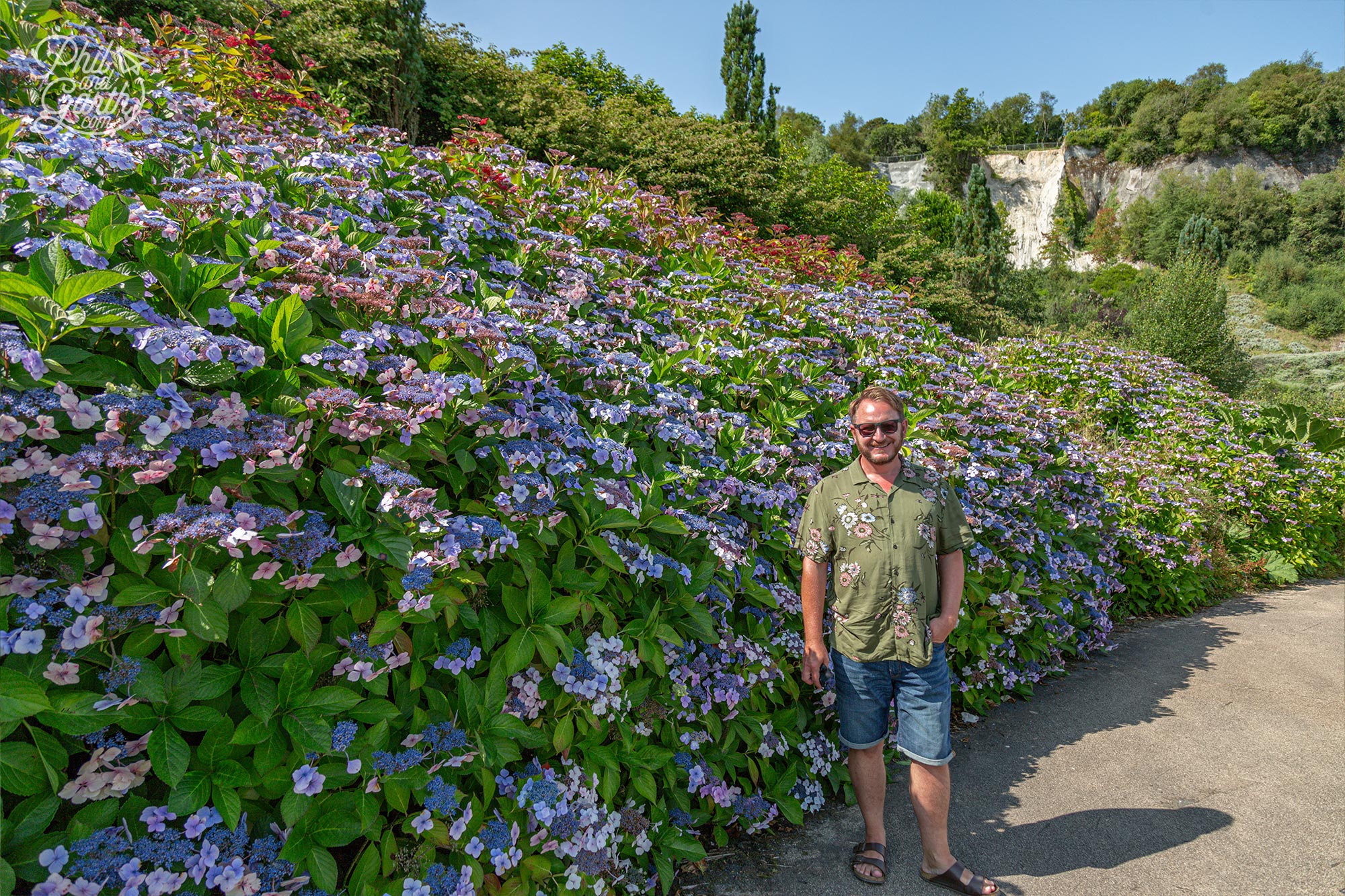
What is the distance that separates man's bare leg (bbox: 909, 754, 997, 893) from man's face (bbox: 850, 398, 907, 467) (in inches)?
45.1

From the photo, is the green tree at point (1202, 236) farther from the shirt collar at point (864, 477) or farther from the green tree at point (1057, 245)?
the shirt collar at point (864, 477)

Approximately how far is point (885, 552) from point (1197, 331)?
50.0 ft

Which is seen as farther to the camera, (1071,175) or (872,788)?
(1071,175)

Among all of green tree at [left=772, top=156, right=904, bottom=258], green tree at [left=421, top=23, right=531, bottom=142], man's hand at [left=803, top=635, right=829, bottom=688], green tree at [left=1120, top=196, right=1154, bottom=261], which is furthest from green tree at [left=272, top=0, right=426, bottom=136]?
green tree at [left=1120, top=196, right=1154, bottom=261]

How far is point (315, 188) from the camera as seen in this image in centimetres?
310

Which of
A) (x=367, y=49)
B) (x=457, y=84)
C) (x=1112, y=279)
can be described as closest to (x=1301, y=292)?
(x=1112, y=279)

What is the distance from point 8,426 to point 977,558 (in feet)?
13.1

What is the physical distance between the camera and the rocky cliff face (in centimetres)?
5369

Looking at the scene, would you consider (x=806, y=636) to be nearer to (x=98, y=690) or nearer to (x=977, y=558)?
(x=977, y=558)

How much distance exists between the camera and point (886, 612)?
8.29 ft

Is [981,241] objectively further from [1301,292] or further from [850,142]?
[850,142]

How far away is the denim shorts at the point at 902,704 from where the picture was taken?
2523 millimetres

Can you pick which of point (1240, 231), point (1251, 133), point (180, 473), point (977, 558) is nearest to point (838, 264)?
point (977, 558)

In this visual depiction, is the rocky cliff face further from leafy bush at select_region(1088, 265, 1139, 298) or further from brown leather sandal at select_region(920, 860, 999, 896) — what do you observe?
brown leather sandal at select_region(920, 860, 999, 896)
